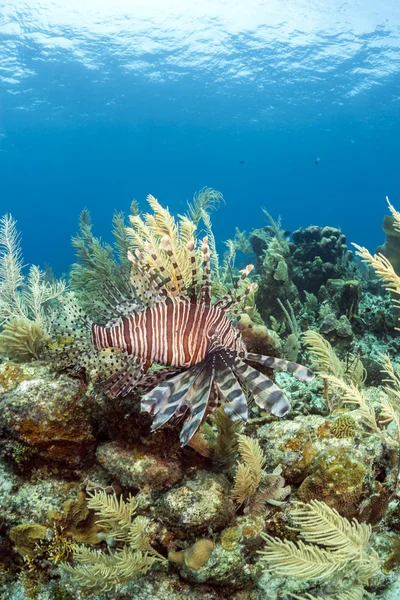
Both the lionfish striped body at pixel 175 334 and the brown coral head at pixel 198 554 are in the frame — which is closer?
the brown coral head at pixel 198 554

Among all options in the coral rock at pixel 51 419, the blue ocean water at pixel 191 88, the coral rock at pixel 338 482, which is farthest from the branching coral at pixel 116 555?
the blue ocean water at pixel 191 88

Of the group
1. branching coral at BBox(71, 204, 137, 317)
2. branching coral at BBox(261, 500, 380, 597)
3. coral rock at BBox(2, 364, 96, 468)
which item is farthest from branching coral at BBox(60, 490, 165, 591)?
branching coral at BBox(71, 204, 137, 317)

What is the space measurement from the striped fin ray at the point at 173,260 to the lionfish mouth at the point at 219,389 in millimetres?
682

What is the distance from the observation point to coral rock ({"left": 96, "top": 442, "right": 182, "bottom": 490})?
2.60 meters

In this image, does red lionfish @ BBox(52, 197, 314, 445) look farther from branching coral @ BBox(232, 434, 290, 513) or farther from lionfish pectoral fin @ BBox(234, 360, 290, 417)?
branching coral @ BBox(232, 434, 290, 513)

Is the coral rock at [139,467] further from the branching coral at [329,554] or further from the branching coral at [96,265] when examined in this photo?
the branching coral at [96,265]

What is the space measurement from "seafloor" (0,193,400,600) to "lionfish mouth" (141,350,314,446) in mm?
375

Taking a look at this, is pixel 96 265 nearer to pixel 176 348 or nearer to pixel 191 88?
pixel 176 348

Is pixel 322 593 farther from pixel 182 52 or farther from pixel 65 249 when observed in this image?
pixel 65 249

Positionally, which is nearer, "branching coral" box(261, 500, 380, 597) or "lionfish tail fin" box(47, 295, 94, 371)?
"branching coral" box(261, 500, 380, 597)

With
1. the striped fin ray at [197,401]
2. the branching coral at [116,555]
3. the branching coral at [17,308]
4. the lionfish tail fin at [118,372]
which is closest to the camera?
the striped fin ray at [197,401]

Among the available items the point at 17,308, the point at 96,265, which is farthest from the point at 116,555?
the point at 96,265

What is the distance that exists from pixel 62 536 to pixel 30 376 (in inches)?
45.2

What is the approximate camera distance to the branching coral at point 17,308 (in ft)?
12.0
